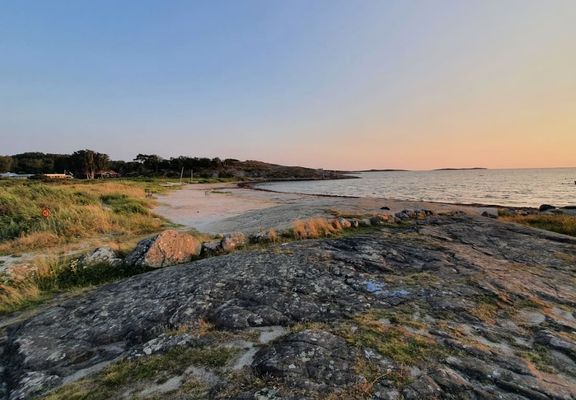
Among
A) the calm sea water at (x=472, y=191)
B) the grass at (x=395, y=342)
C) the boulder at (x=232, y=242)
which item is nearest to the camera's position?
the grass at (x=395, y=342)

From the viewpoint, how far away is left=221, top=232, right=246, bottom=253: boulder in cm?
1099

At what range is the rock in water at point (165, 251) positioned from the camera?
31.9ft

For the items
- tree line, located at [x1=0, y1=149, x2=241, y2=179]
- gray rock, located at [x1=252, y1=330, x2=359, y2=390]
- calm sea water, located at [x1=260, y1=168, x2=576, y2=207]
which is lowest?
calm sea water, located at [x1=260, y1=168, x2=576, y2=207]

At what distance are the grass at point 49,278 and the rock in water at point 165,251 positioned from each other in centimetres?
29

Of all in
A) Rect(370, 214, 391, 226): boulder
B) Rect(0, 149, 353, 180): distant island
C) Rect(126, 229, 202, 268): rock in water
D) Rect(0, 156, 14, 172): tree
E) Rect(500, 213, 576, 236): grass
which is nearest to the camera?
Rect(126, 229, 202, 268): rock in water

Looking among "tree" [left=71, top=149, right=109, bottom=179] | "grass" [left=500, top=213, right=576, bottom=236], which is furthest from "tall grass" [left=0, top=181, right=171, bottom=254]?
"tree" [left=71, top=149, right=109, bottom=179]

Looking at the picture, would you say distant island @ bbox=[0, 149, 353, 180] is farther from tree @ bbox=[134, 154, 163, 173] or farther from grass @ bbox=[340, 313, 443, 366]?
grass @ bbox=[340, 313, 443, 366]

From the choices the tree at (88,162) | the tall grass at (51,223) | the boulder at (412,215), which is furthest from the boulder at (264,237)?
the tree at (88,162)

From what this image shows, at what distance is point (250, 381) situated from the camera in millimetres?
3598

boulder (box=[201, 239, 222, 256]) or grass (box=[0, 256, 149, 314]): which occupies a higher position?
boulder (box=[201, 239, 222, 256])

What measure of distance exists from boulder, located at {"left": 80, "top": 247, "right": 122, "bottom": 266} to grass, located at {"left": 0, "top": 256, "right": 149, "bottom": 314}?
15 cm

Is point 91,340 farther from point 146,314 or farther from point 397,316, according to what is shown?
point 397,316

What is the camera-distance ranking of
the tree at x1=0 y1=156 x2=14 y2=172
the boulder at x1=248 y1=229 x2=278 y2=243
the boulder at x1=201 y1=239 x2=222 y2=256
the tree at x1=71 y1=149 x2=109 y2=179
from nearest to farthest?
the boulder at x1=201 y1=239 x2=222 y2=256, the boulder at x1=248 y1=229 x2=278 y2=243, the tree at x1=71 y1=149 x2=109 y2=179, the tree at x1=0 y1=156 x2=14 y2=172

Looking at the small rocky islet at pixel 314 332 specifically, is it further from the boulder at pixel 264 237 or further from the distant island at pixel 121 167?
the distant island at pixel 121 167
